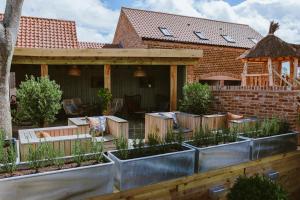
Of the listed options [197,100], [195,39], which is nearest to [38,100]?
[197,100]

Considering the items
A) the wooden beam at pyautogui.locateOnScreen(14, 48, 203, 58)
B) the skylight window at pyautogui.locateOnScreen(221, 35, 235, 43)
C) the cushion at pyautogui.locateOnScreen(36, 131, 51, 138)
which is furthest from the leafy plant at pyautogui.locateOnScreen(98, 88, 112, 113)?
the skylight window at pyautogui.locateOnScreen(221, 35, 235, 43)

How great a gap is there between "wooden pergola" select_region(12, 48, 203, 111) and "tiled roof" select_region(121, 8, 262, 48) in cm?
536

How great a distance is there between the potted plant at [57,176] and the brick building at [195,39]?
1046 centimetres

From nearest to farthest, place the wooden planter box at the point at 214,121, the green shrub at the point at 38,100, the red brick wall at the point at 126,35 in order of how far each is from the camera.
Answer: the green shrub at the point at 38,100
the wooden planter box at the point at 214,121
the red brick wall at the point at 126,35

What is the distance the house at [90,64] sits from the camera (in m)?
7.48

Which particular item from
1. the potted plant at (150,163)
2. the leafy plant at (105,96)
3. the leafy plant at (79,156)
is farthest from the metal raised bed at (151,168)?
the leafy plant at (105,96)

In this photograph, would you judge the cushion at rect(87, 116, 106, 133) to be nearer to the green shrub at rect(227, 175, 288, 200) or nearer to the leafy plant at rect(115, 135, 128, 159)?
the leafy plant at rect(115, 135, 128, 159)

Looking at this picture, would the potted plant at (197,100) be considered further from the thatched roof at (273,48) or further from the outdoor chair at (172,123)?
the thatched roof at (273,48)

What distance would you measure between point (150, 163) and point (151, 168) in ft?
0.23

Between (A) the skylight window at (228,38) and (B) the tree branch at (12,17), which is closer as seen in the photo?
(B) the tree branch at (12,17)

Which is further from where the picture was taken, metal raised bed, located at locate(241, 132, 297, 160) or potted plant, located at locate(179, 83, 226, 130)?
potted plant, located at locate(179, 83, 226, 130)

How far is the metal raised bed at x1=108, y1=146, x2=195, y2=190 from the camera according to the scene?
3.08m

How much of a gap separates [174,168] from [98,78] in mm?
9619

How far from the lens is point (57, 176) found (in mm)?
2693
